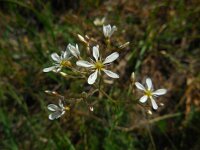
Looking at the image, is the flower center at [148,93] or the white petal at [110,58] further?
the flower center at [148,93]

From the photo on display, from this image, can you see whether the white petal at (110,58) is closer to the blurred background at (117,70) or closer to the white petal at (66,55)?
the white petal at (66,55)

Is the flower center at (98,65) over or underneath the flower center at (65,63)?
underneath

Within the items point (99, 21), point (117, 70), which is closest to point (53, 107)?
point (117, 70)

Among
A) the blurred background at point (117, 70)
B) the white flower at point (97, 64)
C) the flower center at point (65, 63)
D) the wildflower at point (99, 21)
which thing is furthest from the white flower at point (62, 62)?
the wildflower at point (99, 21)

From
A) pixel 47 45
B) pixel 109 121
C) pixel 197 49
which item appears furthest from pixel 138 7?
pixel 109 121

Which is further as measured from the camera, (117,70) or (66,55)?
(117,70)

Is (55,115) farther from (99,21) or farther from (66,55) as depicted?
(99,21)

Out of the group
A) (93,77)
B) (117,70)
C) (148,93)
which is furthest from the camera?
(117,70)

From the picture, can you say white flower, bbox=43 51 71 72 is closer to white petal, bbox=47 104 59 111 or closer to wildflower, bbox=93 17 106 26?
white petal, bbox=47 104 59 111

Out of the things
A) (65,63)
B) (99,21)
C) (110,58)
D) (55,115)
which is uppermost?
(99,21)
